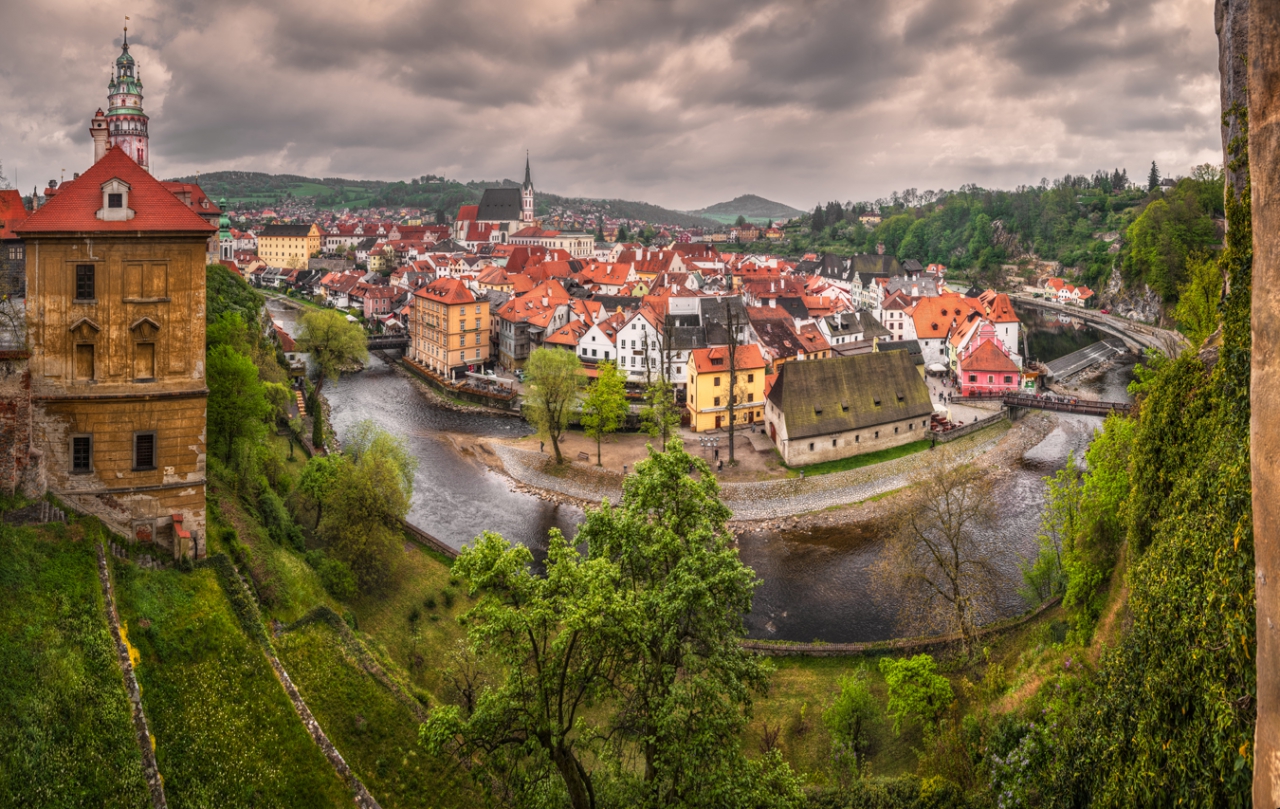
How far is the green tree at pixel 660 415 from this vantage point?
3581cm

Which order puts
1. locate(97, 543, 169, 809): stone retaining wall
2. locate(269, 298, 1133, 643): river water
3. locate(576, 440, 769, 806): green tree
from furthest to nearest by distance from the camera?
1. locate(269, 298, 1133, 643): river water
2. locate(576, 440, 769, 806): green tree
3. locate(97, 543, 169, 809): stone retaining wall

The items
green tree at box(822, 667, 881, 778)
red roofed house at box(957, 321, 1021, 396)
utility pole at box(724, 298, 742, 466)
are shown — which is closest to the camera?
green tree at box(822, 667, 881, 778)

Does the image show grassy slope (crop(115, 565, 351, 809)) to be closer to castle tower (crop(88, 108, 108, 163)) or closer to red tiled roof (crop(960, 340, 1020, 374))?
castle tower (crop(88, 108, 108, 163))

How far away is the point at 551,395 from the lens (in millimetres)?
36656

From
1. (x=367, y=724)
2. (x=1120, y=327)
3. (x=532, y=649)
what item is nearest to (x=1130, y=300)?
(x=1120, y=327)

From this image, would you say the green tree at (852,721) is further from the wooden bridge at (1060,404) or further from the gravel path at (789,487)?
the wooden bridge at (1060,404)

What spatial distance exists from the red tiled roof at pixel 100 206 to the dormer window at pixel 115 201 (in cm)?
7

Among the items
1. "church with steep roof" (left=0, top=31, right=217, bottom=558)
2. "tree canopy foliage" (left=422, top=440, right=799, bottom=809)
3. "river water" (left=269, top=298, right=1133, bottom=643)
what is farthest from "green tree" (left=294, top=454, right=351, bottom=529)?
"tree canopy foliage" (left=422, top=440, right=799, bottom=809)

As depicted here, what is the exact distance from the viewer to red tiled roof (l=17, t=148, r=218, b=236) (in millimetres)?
13859

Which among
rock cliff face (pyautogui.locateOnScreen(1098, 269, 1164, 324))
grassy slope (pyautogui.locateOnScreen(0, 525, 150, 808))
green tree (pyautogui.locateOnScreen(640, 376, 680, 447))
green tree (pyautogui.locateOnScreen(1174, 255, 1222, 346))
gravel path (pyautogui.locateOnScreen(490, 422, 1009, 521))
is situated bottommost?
gravel path (pyautogui.locateOnScreen(490, 422, 1009, 521))

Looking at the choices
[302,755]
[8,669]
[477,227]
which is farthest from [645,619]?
[477,227]

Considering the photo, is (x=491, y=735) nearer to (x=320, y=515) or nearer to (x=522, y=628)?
(x=522, y=628)

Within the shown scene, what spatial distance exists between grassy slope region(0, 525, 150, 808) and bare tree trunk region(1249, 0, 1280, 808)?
33.7 ft

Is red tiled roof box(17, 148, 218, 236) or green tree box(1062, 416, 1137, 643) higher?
red tiled roof box(17, 148, 218, 236)
